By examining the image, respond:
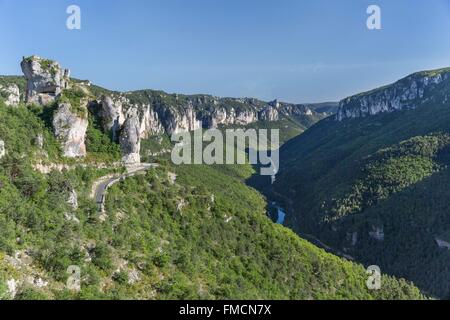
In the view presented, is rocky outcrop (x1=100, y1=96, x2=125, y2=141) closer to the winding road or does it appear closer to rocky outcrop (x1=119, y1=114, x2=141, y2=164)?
rocky outcrop (x1=119, y1=114, x2=141, y2=164)

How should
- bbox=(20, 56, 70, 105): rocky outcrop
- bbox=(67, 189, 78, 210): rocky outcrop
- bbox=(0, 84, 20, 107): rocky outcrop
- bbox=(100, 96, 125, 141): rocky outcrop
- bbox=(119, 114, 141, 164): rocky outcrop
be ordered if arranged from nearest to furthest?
1. bbox=(67, 189, 78, 210): rocky outcrop
2. bbox=(0, 84, 20, 107): rocky outcrop
3. bbox=(20, 56, 70, 105): rocky outcrop
4. bbox=(100, 96, 125, 141): rocky outcrop
5. bbox=(119, 114, 141, 164): rocky outcrop

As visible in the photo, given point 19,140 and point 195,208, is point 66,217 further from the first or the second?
point 195,208

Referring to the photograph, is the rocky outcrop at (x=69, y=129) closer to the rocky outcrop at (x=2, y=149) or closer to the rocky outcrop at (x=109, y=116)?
the rocky outcrop at (x=109, y=116)

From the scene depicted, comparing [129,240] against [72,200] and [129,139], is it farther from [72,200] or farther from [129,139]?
[129,139]

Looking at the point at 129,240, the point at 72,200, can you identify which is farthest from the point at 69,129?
the point at 129,240

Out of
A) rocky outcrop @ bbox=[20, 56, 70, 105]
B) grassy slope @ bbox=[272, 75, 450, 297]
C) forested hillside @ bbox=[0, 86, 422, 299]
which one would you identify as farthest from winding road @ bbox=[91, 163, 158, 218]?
grassy slope @ bbox=[272, 75, 450, 297]

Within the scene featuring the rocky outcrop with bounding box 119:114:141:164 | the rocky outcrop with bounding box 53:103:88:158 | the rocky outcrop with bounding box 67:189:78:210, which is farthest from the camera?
the rocky outcrop with bounding box 119:114:141:164

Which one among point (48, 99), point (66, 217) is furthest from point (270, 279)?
point (48, 99)
